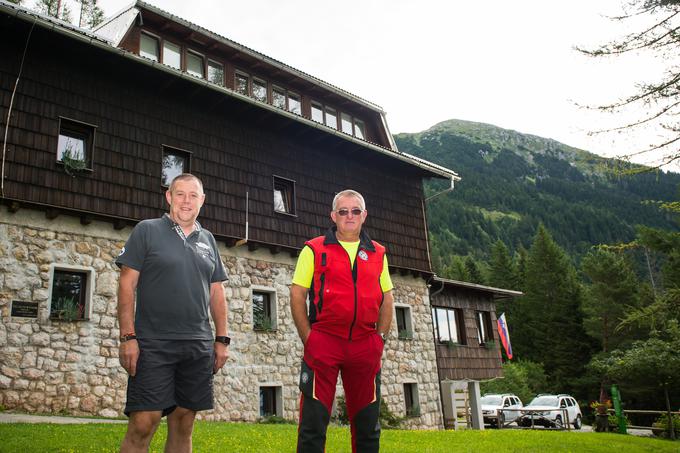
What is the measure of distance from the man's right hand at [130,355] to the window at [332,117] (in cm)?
1472

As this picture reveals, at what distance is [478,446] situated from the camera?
8609 mm

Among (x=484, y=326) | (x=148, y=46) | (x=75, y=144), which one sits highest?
(x=148, y=46)

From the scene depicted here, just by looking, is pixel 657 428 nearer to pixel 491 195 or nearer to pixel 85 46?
pixel 85 46


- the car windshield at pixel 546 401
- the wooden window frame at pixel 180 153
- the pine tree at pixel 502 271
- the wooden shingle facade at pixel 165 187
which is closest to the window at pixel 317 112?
the wooden shingle facade at pixel 165 187

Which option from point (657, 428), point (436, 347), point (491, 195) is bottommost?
point (657, 428)

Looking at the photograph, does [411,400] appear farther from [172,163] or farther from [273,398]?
[172,163]

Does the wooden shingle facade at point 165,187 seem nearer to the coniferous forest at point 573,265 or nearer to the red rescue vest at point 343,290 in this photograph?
the coniferous forest at point 573,265

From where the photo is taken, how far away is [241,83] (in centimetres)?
1522

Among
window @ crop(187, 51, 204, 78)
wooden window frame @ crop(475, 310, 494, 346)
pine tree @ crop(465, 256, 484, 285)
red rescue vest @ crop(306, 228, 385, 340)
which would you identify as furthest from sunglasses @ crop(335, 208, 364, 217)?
pine tree @ crop(465, 256, 484, 285)

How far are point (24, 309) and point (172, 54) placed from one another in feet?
23.8

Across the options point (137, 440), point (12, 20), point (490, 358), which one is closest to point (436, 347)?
point (490, 358)

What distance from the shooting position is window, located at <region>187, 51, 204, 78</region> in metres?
14.2

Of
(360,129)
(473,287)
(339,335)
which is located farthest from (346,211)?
(473,287)

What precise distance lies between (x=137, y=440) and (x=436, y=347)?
16.5 meters
